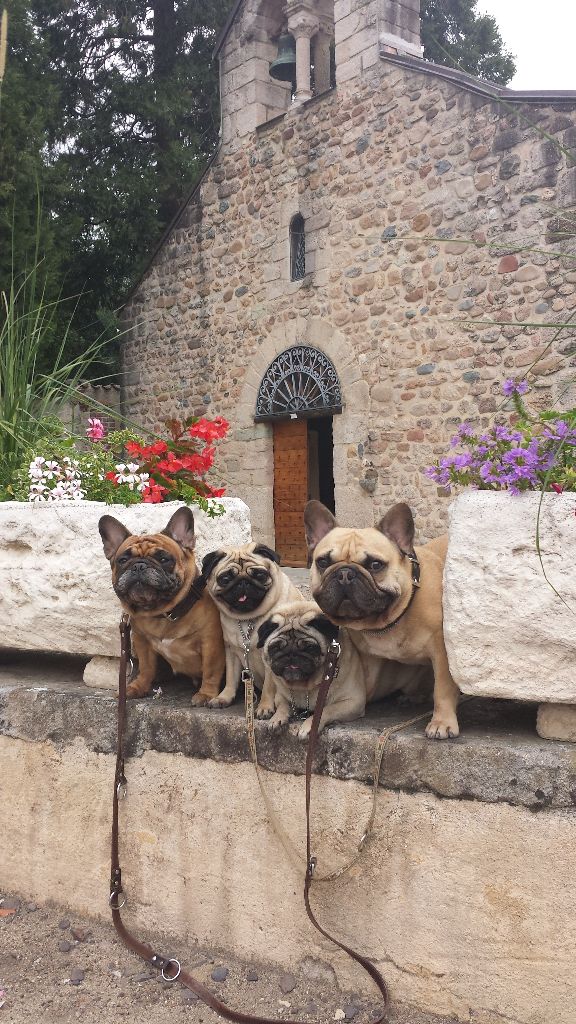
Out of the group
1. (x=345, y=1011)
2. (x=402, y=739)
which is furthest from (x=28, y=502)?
(x=345, y=1011)

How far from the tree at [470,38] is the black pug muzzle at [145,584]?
18762 millimetres

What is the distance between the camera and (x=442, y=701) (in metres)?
Answer: 2.61

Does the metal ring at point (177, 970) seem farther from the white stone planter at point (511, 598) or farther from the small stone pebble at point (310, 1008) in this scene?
the white stone planter at point (511, 598)

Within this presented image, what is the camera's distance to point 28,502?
11.3 ft

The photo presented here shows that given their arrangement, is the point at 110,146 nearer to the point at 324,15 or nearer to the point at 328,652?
the point at 324,15

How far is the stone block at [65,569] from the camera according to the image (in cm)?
322

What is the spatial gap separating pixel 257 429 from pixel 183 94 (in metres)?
7.92

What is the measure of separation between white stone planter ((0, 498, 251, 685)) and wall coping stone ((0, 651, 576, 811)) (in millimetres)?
237

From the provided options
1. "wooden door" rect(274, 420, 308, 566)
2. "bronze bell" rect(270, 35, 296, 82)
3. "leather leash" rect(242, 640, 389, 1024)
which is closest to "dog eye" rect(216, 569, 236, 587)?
"leather leash" rect(242, 640, 389, 1024)

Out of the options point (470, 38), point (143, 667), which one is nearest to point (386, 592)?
point (143, 667)

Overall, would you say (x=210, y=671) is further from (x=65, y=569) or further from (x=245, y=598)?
(x=65, y=569)

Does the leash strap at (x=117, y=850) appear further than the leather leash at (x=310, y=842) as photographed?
Yes

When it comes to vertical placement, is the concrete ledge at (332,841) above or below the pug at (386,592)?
below

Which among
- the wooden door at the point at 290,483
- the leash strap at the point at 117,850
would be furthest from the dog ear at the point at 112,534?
the wooden door at the point at 290,483
